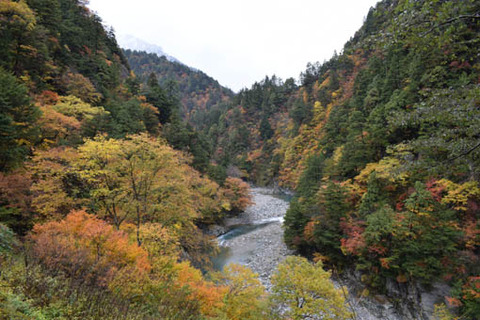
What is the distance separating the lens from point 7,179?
378 inches

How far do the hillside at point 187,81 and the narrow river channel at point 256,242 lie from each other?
93026mm

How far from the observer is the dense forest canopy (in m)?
4.23

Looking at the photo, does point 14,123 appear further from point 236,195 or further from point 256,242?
point 236,195

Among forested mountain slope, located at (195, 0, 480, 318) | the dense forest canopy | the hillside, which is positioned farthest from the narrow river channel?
the hillside

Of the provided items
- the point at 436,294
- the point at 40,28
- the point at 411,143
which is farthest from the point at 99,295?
the point at 40,28

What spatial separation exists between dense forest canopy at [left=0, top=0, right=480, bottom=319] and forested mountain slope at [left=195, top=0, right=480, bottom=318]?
0.20 ft

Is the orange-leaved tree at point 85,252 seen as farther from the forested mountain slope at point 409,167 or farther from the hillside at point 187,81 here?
the hillside at point 187,81

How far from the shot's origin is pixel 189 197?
49.9ft

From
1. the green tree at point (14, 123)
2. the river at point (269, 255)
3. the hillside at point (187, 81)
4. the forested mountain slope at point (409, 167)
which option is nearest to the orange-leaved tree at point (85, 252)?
the green tree at point (14, 123)

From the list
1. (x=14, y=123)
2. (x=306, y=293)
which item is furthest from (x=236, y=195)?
(x=14, y=123)

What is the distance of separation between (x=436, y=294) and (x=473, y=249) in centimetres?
283

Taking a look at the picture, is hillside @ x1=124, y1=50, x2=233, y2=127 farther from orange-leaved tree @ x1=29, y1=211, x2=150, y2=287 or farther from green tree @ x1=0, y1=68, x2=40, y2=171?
orange-leaved tree @ x1=29, y1=211, x2=150, y2=287

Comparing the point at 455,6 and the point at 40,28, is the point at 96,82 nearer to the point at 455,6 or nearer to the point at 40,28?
the point at 40,28

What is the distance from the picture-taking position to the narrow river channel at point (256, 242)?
61.4 feet
